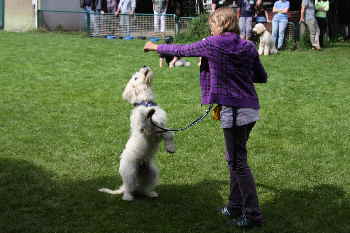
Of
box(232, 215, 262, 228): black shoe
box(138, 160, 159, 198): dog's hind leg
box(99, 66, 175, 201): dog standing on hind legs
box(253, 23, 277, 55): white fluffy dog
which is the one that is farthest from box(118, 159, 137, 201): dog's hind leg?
box(253, 23, 277, 55): white fluffy dog

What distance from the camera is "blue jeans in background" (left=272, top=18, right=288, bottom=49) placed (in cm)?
1638

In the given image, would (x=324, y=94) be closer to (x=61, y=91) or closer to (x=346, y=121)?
(x=346, y=121)

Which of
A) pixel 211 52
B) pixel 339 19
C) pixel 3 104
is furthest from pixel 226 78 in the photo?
pixel 339 19

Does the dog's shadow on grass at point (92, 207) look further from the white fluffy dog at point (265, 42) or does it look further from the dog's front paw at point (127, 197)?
the white fluffy dog at point (265, 42)

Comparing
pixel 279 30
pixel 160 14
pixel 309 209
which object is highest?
pixel 160 14

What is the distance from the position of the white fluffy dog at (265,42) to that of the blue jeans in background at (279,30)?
0.71m

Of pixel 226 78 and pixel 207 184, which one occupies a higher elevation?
pixel 226 78

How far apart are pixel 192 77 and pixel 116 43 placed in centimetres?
559

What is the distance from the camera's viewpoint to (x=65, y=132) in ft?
27.2

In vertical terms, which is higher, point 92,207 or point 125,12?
point 125,12

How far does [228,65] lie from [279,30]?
39.8 ft

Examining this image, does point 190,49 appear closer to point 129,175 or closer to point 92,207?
point 129,175

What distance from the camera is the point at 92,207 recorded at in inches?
224

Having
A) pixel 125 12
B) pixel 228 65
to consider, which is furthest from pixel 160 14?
pixel 228 65
